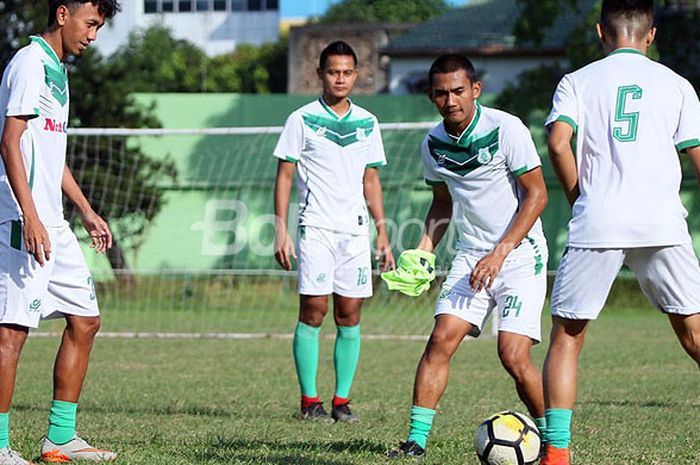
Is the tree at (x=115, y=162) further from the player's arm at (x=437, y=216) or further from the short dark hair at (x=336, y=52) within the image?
the player's arm at (x=437, y=216)

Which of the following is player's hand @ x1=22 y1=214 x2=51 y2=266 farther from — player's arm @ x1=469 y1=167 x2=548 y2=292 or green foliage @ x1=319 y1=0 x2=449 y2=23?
green foliage @ x1=319 y1=0 x2=449 y2=23

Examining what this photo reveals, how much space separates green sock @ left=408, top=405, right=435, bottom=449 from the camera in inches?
220

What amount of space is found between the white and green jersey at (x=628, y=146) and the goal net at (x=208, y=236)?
29.3 ft

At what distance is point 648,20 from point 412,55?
2688 centimetres

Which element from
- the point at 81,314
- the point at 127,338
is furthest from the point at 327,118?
the point at 127,338

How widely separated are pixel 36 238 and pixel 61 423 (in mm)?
1036

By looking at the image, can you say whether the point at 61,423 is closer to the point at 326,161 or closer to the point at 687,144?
the point at 326,161

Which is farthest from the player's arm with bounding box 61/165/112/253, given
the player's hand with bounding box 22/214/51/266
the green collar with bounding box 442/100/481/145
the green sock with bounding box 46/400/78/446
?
the green collar with bounding box 442/100/481/145

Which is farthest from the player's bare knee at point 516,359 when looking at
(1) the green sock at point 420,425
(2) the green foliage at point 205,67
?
(2) the green foliage at point 205,67

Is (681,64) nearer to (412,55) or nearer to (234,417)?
(412,55)

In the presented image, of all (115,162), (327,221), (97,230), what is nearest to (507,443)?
(97,230)

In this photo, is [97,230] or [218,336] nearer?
[97,230]

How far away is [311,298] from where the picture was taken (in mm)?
7832

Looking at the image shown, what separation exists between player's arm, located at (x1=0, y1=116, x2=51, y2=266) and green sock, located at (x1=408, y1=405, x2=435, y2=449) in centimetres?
187
